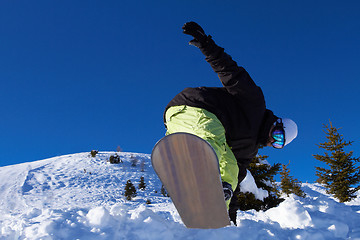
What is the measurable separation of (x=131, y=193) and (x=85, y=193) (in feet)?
9.51

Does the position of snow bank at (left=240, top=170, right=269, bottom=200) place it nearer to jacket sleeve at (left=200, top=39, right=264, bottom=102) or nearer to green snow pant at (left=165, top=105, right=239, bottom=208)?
jacket sleeve at (left=200, top=39, right=264, bottom=102)

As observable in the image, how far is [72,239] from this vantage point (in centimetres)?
196

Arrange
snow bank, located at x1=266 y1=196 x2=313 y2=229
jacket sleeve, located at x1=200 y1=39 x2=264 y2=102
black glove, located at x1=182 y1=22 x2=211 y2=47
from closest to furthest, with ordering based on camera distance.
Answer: black glove, located at x1=182 y1=22 x2=211 y2=47 → jacket sleeve, located at x1=200 y1=39 x2=264 y2=102 → snow bank, located at x1=266 y1=196 x2=313 y2=229

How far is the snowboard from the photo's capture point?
5.90 feet

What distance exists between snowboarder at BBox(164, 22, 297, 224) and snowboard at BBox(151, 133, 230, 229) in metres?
0.12

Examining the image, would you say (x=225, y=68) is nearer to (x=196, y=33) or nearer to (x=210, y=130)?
(x=196, y=33)

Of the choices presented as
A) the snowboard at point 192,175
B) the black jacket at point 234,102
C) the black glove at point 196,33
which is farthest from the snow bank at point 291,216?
the black glove at point 196,33

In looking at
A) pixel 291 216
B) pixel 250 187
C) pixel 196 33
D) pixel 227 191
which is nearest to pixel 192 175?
pixel 227 191

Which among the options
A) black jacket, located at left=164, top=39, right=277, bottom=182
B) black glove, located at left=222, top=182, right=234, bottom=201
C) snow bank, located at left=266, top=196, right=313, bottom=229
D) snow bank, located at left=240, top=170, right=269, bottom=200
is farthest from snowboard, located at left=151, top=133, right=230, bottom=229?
snow bank, located at left=240, top=170, right=269, bottom=200

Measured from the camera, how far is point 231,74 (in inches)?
95.1

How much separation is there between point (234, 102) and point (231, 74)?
0.32m

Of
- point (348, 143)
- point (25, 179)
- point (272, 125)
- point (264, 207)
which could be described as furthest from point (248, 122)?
point (25, 179)

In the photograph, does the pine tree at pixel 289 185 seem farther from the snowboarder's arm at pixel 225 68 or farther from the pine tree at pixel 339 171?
the snowboarder's arm at pixel 225 68

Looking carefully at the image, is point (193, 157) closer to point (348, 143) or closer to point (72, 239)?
point (72, 239)
